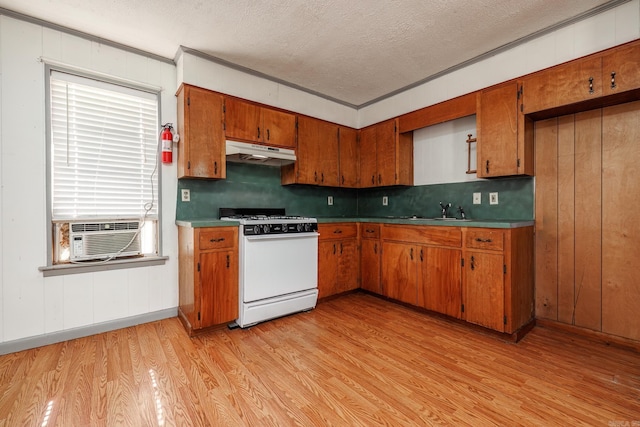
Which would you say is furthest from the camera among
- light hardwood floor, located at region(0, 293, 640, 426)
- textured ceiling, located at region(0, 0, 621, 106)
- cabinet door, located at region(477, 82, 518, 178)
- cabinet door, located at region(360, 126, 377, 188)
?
cabinet door, located at region(360, 126, 377, 188)

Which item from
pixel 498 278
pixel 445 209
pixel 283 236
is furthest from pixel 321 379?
pixel 445 209

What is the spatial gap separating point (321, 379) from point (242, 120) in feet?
7.96

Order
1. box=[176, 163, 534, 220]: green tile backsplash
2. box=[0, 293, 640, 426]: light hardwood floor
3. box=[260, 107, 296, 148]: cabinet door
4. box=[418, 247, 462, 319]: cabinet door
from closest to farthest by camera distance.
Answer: box=[0, 293, 640, 426]: light hardwood floor
box=[418, 247, 462, 319]: cabinet door
box=[176, 163, 534, 220]: green tile backsplash
box=[260, 107, 296, 148]: cabinet door

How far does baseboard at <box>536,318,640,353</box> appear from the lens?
6.97ft

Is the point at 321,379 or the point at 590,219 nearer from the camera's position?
the point at 321,379

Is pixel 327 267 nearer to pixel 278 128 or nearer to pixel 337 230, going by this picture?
pixel 337 230

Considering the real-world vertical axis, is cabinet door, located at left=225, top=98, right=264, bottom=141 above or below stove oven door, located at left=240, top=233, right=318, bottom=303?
above

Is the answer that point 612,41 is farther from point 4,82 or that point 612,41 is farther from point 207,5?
point 4,82

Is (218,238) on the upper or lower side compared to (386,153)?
lower

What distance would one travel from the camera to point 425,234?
2.81 metres

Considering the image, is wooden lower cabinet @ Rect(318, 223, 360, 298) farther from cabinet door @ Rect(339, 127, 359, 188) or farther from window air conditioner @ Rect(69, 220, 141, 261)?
window air conditioner @ Rect(69, 220, 141, 261)

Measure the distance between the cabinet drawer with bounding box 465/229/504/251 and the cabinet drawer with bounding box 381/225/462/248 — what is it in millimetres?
83

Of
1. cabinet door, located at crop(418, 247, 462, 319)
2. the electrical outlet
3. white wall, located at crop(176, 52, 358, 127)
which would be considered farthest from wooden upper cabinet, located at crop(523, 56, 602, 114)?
white wall, located at crop(176, 52, 358, 127)

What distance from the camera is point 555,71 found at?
7.40 ft
